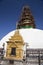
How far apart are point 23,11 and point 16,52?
971cm

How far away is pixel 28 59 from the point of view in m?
19.3

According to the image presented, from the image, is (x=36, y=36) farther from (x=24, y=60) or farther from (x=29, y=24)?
(x=29, y=24)

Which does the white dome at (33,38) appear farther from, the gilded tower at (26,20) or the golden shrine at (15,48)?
the gilded tower at (26,20)

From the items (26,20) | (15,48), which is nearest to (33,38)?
(15,48)

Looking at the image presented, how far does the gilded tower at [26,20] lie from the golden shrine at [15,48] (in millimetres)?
5455

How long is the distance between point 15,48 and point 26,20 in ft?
24.3

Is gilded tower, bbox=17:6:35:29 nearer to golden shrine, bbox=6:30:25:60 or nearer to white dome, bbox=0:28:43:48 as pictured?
white dome, bbox=0:28:43:48

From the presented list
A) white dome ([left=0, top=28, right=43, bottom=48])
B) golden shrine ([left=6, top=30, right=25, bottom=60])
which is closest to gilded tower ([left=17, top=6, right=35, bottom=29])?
white dome ([left=0, top=28, right=43, bottom=48])

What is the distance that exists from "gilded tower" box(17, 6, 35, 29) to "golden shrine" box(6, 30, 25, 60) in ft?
17.9

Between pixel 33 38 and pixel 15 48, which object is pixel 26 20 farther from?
pixel 15 48

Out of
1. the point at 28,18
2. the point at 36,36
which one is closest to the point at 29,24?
the point at 28,18

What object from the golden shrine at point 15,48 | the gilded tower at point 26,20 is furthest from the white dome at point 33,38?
the gilded tower at point 26,20

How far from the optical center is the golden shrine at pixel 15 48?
1956cm

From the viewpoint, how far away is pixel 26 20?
26391mm
